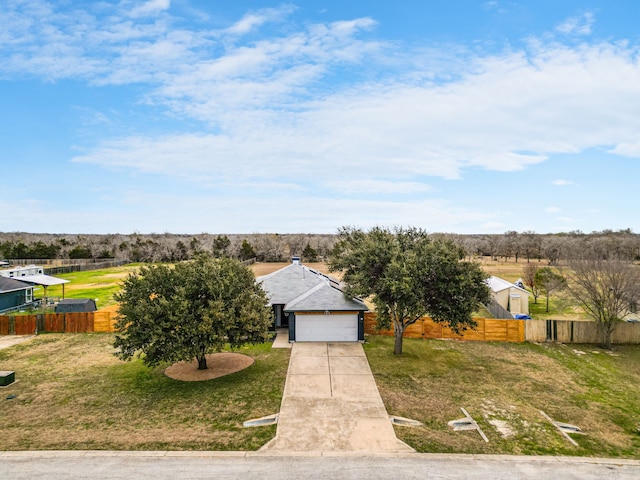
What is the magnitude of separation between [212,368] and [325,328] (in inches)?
279

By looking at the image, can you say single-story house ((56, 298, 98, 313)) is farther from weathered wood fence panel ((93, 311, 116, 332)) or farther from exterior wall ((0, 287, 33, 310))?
exterior wall ((0, 287, 33, 310))

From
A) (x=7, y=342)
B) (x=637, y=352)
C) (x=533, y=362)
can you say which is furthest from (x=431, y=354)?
(x=7, y=342)

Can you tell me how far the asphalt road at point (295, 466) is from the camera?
10.2 meters

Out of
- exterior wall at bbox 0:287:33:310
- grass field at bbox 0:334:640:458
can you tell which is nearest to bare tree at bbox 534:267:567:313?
grass field at bbox 0:334:640:458

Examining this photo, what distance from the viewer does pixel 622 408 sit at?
1494 cm

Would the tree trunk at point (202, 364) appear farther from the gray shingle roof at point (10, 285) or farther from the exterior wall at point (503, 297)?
the exterior wall at point (503, 297)

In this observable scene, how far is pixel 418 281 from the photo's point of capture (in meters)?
19.5

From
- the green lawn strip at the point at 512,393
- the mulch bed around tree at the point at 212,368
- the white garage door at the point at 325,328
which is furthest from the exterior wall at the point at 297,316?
the mulch bed around tree at the point at 212,368

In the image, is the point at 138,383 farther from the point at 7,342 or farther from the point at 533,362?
the point at 533,362

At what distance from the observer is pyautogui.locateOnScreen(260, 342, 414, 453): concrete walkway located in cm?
1181

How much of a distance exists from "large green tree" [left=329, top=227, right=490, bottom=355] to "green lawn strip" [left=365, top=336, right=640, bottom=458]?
93.3 inches

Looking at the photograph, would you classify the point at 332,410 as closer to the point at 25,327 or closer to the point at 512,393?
the point at 512,393

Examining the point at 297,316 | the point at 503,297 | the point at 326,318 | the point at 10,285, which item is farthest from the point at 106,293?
the point at 503,297

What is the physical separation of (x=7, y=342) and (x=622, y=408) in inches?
1256
